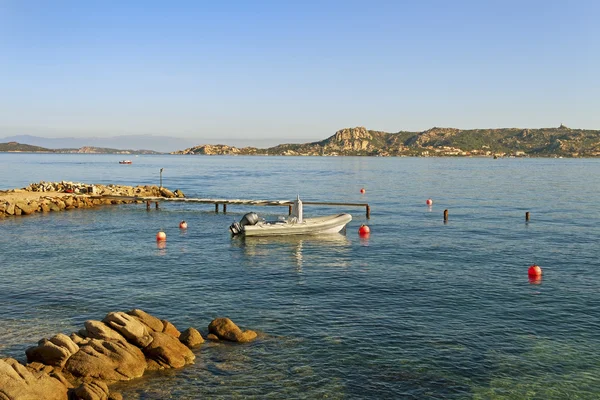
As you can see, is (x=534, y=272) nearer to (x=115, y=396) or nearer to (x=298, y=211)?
(x=298, y=211)

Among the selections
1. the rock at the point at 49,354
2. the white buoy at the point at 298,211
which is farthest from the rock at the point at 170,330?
the white buoy at the point at 298,211

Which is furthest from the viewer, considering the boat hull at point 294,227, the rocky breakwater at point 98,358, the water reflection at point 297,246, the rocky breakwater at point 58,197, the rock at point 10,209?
the rocky breakwater at point 58,197

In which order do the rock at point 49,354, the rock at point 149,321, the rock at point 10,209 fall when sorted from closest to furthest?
the rock at point 49,354, the rock at point 149,321, the rock at point 10,209

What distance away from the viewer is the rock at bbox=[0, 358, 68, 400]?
1322 centimetres

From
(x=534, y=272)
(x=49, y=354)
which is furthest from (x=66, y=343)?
(x=534, y=272)

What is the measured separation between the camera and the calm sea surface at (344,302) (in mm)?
16453

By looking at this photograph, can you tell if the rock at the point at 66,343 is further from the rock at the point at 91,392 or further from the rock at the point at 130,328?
the rock at the point at 91,392

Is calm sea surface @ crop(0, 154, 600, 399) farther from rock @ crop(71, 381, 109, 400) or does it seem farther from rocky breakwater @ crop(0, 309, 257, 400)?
rock @ crop(71, 381, 109, 400)

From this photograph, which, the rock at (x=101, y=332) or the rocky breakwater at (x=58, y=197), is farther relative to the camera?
the rocky breakwater at (x=58, y=197)

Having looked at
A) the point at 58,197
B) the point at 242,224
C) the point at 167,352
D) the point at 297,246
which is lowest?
the point at 297,246

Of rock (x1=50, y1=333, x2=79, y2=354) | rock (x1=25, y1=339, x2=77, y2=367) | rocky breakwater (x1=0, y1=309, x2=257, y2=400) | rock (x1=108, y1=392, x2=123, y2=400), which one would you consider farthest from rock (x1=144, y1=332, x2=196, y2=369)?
rock (x1=25, y1=339, x2=77, y2=367)

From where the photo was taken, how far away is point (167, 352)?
55.9 feet

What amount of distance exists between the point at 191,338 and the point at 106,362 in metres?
3.34

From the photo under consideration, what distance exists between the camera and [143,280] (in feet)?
93.5
